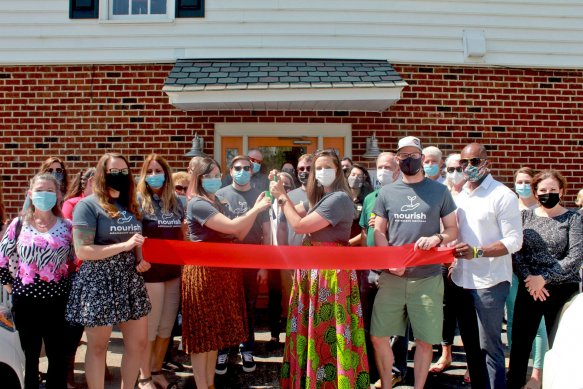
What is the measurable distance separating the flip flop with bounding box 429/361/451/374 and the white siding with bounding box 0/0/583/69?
4557mm

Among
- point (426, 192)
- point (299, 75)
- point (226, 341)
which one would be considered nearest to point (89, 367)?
point (226, 341)

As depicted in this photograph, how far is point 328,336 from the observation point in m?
3.85

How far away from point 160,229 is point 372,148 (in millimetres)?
3954

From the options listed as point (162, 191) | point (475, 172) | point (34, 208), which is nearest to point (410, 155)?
point (475, 172)

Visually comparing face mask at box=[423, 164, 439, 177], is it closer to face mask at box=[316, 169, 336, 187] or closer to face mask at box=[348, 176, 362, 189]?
face mask at box=[348, 176, 362, 189]

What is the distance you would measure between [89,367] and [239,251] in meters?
1.37

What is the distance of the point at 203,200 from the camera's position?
3977 mm

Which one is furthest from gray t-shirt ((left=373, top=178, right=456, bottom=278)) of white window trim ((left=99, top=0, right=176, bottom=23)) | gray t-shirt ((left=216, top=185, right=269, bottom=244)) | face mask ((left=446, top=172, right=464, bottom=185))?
white window trim ((left=99, top=0, right=176, bottom=23))

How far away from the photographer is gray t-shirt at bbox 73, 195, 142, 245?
3590 millimetres

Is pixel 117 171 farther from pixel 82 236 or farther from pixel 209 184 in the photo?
pixel 209 184

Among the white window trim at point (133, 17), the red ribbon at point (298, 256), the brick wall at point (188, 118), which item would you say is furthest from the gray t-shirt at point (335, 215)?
the white window trim at point (133, 17)

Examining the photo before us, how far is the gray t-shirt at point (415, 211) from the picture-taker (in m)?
3.87

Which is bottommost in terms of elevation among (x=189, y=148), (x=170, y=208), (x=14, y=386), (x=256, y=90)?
(x=14, y=386)

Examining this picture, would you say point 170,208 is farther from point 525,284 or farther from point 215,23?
point 215,23
